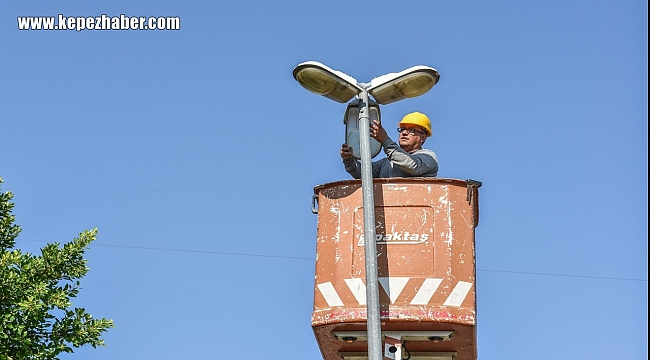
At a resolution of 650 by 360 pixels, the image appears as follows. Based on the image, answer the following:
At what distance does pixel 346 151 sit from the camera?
27.3 feet

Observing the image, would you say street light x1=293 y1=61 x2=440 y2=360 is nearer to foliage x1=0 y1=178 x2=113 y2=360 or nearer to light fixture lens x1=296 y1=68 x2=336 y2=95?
light fixture lens x1=296 y1=68 x2=336 y2=95

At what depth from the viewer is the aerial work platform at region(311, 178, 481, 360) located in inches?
292

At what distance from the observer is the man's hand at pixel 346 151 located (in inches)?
327

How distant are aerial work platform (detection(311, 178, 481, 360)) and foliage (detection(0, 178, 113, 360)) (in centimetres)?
335

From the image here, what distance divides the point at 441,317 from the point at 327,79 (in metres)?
1.86

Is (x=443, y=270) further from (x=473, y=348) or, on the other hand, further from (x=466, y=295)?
(x=473, y=348)

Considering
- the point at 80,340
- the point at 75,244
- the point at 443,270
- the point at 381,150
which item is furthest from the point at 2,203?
the point at 443,270

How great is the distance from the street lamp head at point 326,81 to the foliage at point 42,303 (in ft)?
12.2

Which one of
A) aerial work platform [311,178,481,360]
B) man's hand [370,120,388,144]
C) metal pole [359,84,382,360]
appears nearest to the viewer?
metal pole [359,84,382,360]

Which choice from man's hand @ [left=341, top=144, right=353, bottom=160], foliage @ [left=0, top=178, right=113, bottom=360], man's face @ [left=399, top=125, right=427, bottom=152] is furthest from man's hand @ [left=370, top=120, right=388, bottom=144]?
foliage @ [left=0, top=178, right=113, bottom=360]

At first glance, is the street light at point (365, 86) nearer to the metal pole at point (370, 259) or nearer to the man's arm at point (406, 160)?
the metal pole at point (370, 259)

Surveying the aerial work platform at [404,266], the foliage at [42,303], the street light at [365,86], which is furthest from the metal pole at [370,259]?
the foliage at [42,303]

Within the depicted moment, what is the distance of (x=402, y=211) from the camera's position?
25.3 ft

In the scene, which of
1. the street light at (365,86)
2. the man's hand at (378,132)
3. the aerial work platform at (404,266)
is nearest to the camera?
the aerial work platform at (404,266)
